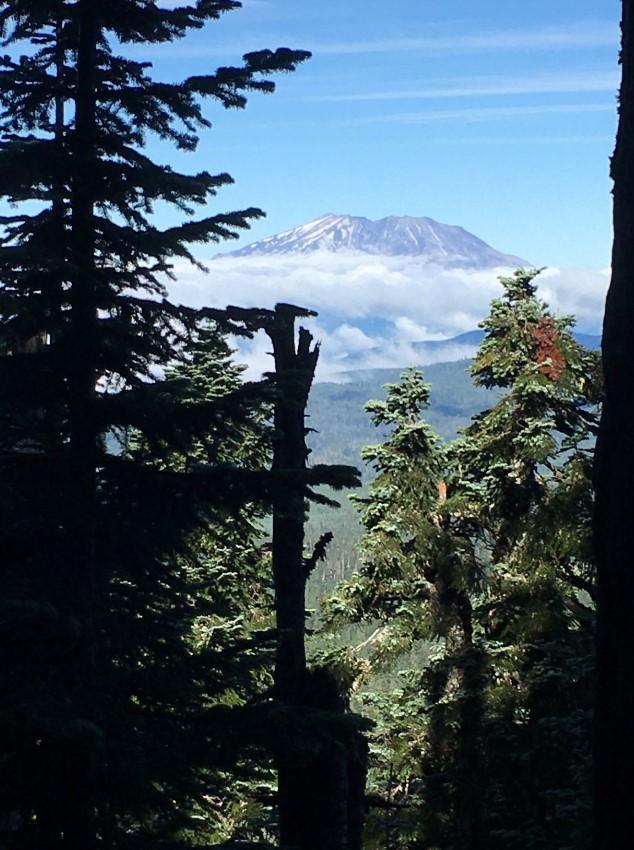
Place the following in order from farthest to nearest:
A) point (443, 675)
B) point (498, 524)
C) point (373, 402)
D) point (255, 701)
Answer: point (373, 402)
point (498, 524)
point (443, 675)
point (255, 701)

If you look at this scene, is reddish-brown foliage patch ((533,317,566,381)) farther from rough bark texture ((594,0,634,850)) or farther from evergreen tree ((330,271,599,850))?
rough bark texture ((594,0,634,850))

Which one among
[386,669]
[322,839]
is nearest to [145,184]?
[322,839]

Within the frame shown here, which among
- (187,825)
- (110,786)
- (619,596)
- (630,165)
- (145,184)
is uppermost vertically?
(145,184)

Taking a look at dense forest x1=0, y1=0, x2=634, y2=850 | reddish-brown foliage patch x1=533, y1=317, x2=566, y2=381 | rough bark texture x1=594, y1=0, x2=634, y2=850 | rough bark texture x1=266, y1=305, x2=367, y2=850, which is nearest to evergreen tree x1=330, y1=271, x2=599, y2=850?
reddish-brown foliage patch x1=533, y1=317, x2=566, y2=381

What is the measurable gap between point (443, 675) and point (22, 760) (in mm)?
13007

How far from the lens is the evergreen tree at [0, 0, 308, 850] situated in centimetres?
791

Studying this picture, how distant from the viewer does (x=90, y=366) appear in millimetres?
8812

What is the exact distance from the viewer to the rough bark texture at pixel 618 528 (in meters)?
4.75

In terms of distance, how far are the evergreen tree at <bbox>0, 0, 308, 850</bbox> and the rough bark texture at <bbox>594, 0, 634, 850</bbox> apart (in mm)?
4288

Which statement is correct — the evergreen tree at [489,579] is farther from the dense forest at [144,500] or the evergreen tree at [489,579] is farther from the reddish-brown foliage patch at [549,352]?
the dense forest at [144,500]

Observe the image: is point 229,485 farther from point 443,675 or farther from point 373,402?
point 373,402

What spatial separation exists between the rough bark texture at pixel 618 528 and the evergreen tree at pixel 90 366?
14.1 ft

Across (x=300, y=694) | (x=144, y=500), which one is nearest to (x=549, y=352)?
(x=300, y=694)

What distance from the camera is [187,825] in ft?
28.7
